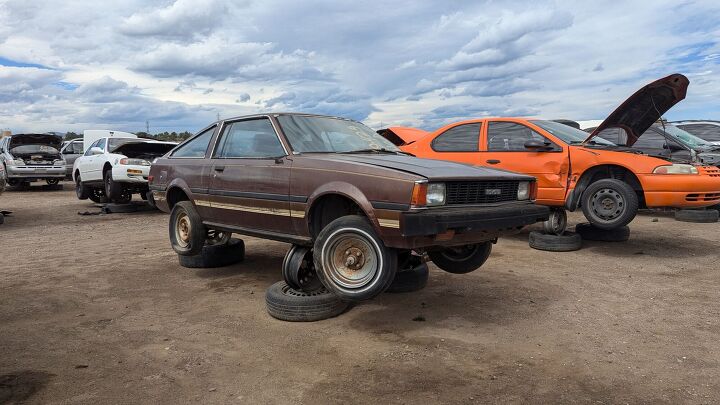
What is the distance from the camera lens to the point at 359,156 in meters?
4.12

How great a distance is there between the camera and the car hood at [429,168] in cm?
350

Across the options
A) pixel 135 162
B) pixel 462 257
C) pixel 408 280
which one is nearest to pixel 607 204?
pixel 462 257

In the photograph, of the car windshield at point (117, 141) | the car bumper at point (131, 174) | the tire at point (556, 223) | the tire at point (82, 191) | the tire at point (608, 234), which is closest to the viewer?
the tire at point (556, 223)

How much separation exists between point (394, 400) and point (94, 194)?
11970 mm

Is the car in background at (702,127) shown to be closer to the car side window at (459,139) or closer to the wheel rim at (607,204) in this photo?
the car side window at (459,139)

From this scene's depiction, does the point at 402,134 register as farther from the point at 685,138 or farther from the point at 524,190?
the point at 524,190

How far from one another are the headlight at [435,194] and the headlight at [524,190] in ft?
3.36

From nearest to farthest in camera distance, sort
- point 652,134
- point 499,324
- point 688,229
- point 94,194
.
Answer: point 499,324 → point 688,229 → point 652,134 → point 94,194

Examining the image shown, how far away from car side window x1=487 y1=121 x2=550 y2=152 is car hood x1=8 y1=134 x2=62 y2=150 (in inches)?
599

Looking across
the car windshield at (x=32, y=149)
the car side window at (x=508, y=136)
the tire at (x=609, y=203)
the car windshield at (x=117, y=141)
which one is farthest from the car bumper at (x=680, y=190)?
the car windshield at (x=32, y=149)

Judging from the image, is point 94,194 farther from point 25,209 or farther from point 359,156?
point 359,156

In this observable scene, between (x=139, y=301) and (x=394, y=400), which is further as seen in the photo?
(x=139, y=301)

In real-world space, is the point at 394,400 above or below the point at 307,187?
below

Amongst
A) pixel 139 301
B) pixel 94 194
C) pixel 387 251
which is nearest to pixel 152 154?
pixel 94 194
